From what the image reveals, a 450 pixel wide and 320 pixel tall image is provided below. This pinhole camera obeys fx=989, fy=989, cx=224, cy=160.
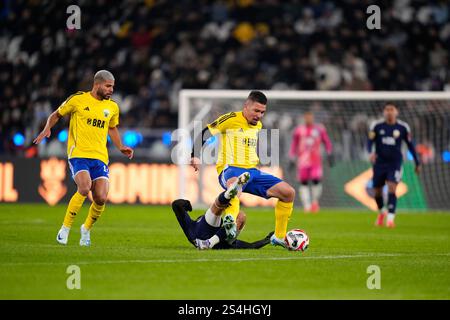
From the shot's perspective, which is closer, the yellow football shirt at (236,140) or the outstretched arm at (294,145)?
the yellow football shirt at (236,140)

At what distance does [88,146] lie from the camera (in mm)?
12016

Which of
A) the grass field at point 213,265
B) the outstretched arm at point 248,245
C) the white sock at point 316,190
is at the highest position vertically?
the white sock at point 316,190

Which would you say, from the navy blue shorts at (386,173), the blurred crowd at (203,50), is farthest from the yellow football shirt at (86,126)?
the blurred crowd at (203,50)

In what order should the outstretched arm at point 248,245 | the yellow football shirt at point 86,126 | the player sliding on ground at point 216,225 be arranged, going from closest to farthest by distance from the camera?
the player sliding on ground at point 216,225
the outstretched arm at point 248,245
the yellow football shirt at point 86,126

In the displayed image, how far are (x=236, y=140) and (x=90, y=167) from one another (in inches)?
71.1

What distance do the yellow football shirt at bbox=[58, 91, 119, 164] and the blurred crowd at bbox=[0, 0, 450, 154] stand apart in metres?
12.5

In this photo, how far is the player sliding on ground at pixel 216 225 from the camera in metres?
11.1

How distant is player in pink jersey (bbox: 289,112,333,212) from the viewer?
22.6m

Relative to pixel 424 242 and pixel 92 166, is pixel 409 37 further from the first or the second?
pixel 92 166

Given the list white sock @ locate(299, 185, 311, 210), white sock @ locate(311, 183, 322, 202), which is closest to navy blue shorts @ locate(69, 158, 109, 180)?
white sock @ locate(299, 185, 311, 210)

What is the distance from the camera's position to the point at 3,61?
2633 cm

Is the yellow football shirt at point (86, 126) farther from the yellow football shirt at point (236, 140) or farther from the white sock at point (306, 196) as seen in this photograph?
the white sock at point (306, 196)

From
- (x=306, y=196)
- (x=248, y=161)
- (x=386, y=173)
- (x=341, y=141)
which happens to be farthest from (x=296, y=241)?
(x=341, y=141)
